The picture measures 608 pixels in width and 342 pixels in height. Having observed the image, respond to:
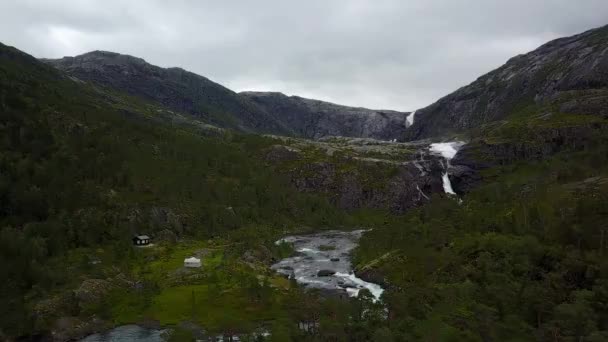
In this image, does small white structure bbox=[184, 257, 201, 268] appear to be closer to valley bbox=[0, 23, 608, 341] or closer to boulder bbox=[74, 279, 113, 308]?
valley bbox=[0, 23, 608, 341]

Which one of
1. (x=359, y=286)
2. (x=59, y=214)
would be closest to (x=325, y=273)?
(x=359, y=286)

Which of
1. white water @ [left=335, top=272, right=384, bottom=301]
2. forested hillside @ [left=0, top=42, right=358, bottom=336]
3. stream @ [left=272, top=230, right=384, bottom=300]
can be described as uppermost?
forested hillside @ [left=0, top=42, right=358, bottom=336]

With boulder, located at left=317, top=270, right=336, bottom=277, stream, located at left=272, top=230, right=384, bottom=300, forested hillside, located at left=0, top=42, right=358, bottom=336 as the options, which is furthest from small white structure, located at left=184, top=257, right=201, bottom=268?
boulder, located at left=317, top=270, right=336, bottom=277

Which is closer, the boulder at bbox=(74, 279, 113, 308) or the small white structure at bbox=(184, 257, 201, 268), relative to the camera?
the boulder at bbox=(74, 279, 113, 308)

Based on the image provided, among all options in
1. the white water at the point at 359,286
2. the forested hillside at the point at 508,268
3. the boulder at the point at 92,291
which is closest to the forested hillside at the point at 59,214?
the boulder at the point at 92,291

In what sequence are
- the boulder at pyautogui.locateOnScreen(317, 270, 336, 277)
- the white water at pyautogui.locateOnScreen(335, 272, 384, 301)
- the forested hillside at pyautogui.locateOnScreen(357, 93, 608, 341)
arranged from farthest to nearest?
the boulder at pyautogui.locateOnScreen(317, 270, 336, 277), the white water at pyautogui.locateOnScreen(335, 272, 384, 301), the forested hillside at pyautogui.locateOnScreen(357, 93, 608, 341)

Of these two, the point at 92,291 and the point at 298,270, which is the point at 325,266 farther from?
the point at 92,291

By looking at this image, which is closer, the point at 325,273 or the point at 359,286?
the point at 359,286

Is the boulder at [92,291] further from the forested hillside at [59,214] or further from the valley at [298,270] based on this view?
the forested hillside at [59,214]

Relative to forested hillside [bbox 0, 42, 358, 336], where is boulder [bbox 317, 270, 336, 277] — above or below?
below
